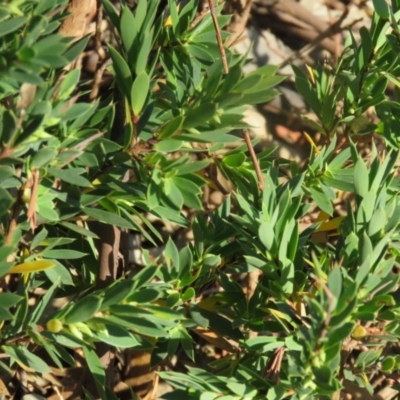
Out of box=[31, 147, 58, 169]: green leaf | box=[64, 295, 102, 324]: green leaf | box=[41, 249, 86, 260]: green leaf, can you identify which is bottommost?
box=[41, 249, 86, 260]: green leaf

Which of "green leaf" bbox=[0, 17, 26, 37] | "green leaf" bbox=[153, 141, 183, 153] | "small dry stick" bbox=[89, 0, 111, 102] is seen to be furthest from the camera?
"small dry stick" bbox=[89, 0, 111, 102]

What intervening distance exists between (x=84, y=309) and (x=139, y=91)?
0.25m

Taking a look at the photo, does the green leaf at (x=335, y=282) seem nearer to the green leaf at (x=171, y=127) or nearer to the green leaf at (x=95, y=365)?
the green leaf at (x=171, y=127)

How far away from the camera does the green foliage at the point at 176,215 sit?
81 cm

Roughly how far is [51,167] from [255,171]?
325mm

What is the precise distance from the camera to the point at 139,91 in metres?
0.88

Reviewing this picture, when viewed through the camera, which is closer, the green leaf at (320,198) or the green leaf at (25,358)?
the green leaf at (25,358)

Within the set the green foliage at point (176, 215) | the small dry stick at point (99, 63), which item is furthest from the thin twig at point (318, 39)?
the green foliage at point (176, 215)

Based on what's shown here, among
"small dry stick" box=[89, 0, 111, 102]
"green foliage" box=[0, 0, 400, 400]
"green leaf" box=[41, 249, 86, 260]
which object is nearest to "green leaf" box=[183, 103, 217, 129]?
"green foliage" box=[0, 0, 400, 400]

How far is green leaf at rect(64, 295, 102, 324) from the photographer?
805mm

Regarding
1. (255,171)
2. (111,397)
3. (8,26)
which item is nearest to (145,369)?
(111,397)

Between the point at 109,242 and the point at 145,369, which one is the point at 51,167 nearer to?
the point at 109,242

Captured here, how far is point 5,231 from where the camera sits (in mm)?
907

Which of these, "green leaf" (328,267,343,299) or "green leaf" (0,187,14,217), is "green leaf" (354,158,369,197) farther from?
"green leaf" (0,187,14,217)
